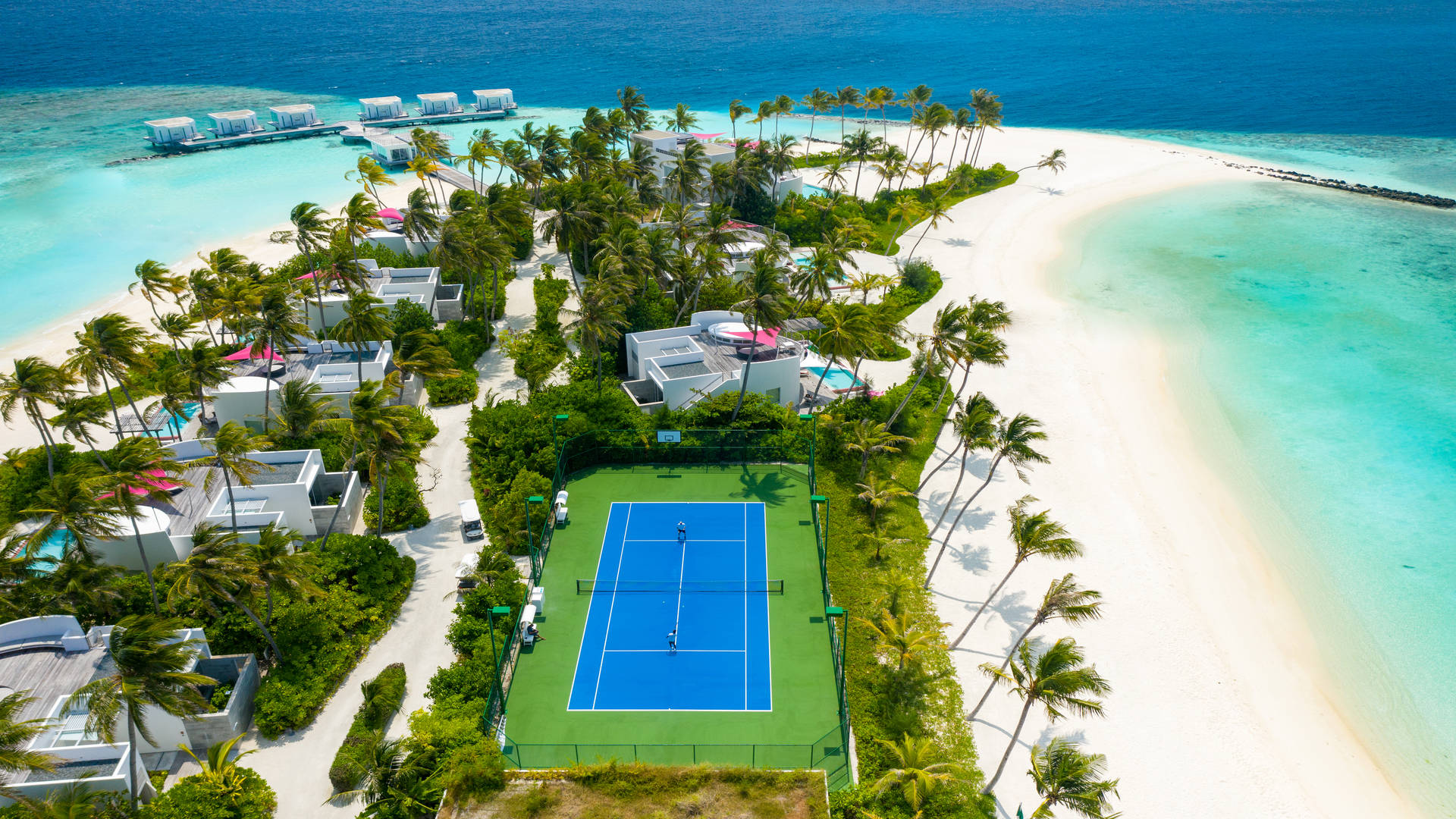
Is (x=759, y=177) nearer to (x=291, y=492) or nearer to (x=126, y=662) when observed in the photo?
(x=291, y=492)

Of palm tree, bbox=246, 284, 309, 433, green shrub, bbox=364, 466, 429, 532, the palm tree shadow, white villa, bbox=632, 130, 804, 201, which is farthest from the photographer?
white villa, bbox=632, 130, 804, 201

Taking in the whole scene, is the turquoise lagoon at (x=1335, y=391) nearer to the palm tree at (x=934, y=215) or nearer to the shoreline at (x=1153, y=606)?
the shoreline at (x=1153, y=606)

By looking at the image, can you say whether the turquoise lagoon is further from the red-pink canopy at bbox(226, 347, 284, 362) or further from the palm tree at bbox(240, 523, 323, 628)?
the red-pink canopy at bbox(226, 347, 284, 362)

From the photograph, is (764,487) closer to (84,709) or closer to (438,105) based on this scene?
(84,709)

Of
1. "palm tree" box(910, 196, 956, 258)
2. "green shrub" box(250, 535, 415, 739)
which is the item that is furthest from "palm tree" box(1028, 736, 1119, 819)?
"palm tree" box(910, 196, 956, 258)

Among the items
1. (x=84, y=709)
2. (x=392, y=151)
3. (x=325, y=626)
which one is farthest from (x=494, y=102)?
(x=84, y=709)

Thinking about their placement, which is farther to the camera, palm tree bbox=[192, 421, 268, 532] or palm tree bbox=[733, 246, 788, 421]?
palm tree bbox=[733, 246, 788, 421]
